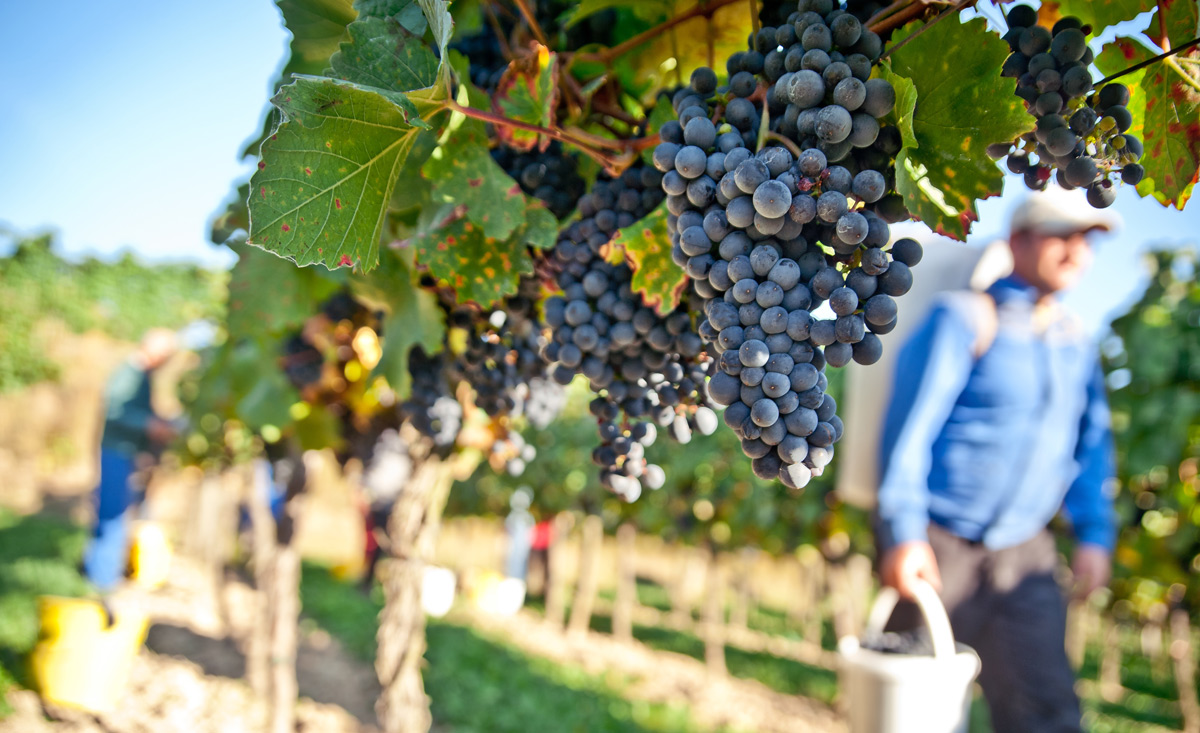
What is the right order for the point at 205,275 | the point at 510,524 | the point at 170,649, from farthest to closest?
1. the point at 510,524
2. the point at 205,275
3. the point at 170,649

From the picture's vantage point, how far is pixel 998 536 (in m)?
2.42

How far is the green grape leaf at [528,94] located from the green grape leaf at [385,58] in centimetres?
15

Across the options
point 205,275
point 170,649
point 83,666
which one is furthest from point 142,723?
point 205,275

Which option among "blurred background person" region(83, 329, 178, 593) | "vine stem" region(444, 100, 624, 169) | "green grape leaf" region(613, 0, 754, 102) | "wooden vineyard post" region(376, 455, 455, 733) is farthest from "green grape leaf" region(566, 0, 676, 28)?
"blurred background person" region(83, 329, 178, 593)

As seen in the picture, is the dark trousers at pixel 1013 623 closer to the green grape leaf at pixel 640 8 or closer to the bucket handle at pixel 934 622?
the bucket handle at pixel 934 622

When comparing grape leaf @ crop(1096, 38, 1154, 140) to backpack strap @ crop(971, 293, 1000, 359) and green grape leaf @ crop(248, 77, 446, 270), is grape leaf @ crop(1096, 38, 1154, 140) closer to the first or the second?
green grape leaf @ crop(248, 77, 446, 270)

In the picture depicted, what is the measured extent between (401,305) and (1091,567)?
2678 millimetres

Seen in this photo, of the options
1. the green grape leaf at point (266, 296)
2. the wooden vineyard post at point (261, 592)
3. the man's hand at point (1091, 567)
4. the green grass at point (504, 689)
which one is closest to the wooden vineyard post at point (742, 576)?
the green grass at point (504, 689)

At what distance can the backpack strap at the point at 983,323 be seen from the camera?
95.8 inches

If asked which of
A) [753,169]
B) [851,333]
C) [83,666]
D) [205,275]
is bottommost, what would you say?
[83,666]

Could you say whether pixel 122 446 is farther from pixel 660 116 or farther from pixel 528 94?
pixel 660 116

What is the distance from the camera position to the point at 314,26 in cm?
122

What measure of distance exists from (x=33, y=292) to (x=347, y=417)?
58.2 ft

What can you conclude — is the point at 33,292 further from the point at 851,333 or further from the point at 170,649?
the point at 851,333
